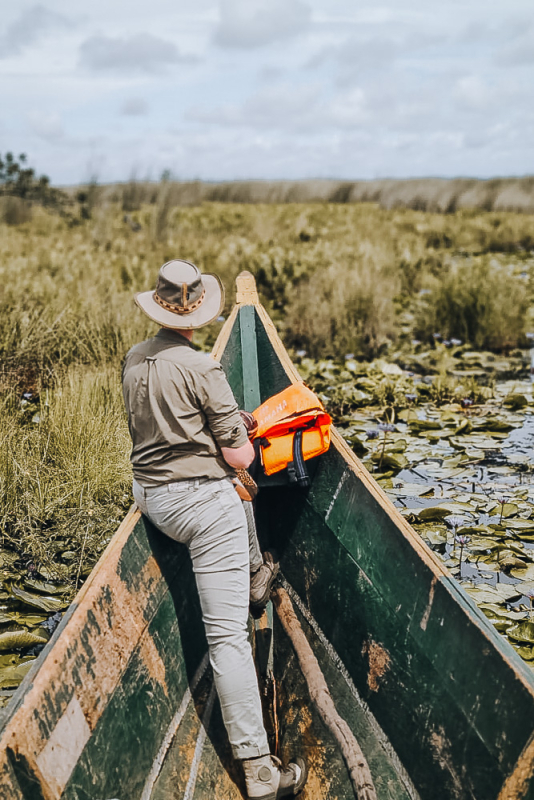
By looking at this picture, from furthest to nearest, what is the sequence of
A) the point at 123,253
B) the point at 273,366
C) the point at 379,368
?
the point at 123,253, the point at 379,368, the point at 273,366

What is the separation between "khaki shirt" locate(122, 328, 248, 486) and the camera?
228cm

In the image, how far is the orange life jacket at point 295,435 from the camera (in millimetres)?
3035

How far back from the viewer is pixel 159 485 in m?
2.39

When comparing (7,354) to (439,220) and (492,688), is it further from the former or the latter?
(439,220)

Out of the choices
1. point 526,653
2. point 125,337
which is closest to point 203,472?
point 526,653

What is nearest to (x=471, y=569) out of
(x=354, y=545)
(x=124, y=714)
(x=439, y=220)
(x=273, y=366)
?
(x=354, y=545)

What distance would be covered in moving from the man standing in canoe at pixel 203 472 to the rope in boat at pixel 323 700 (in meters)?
0.17

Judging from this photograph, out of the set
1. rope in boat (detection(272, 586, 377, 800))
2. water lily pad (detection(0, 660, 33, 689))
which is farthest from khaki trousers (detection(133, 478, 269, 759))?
water lily pad (detection(0, 660, 33, 689))

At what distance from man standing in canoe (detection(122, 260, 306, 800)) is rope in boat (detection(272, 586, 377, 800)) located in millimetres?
169

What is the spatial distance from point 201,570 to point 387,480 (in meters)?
2.51

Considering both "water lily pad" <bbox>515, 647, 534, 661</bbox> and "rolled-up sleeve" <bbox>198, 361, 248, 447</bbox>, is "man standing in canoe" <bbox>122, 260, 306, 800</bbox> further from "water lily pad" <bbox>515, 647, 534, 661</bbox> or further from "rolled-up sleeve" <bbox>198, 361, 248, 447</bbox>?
"water lily pad" <bbox>515, 647, 534, 661</bbox>

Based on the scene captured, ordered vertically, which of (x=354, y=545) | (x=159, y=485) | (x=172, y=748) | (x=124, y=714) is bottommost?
(x=172, y=748)

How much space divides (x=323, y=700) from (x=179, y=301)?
1533mm

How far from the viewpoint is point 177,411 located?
2.29 metres
